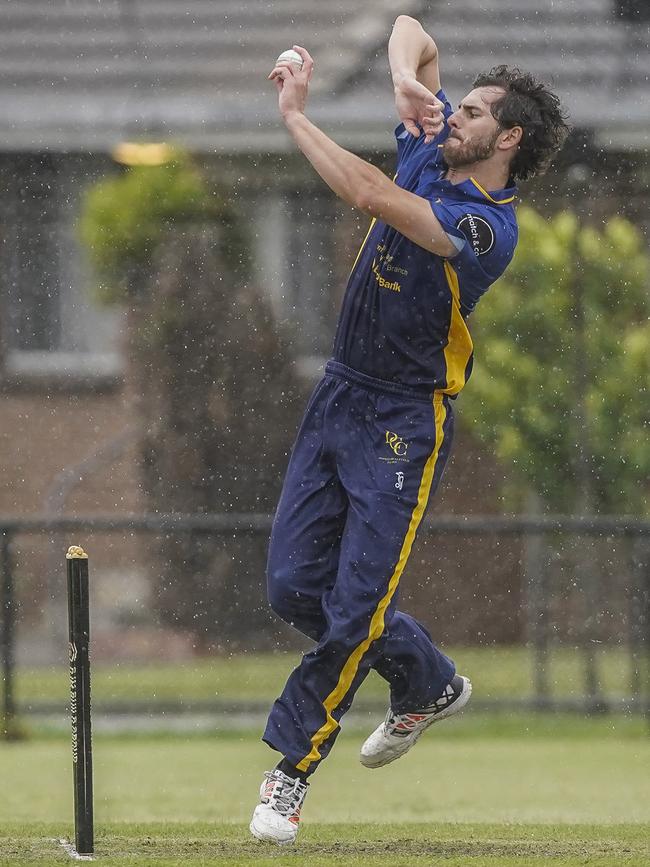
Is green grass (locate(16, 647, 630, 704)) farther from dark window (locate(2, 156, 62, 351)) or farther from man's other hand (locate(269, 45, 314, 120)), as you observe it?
man's other hand (locate(269, 45, 314, 120))

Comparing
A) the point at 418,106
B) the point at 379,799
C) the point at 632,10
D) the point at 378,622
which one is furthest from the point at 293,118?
the point at 632,10

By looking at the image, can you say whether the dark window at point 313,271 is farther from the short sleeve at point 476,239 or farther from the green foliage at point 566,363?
the short sleeve at point 476,239

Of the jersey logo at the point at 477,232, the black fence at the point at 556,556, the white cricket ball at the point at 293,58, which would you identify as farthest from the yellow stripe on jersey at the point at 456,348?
the black fence at the point at 556,556

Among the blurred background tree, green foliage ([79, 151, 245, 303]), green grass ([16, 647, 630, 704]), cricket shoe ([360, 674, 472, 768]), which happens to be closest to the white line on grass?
cricket shoe ([360, 674, 472, 768])

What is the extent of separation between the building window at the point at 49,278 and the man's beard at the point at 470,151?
4534 mm

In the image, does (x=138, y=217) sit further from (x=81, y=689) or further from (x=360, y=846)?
(x=81, y=689)

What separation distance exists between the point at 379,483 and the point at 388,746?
799 mm

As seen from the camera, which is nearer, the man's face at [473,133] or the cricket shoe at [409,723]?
the man's face at [473,133]

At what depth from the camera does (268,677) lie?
7.77m

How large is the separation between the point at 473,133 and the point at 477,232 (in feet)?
0.97

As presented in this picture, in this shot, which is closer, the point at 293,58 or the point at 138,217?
the point at 293,58

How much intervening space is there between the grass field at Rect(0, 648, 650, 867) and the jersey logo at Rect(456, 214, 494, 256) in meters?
1.39

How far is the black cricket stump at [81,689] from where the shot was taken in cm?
369

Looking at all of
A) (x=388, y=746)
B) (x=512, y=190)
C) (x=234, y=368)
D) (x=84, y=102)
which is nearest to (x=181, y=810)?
(x=388, y=746)
